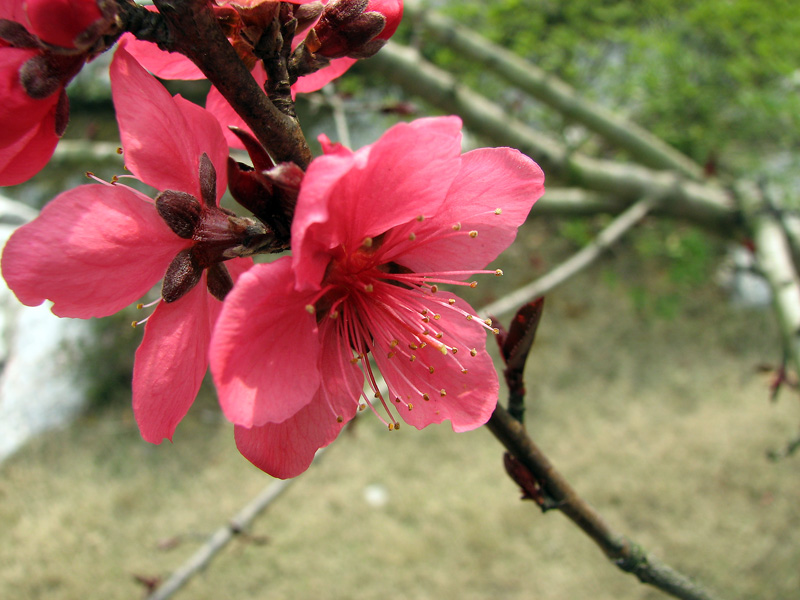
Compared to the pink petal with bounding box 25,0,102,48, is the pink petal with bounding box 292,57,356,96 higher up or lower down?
lower down

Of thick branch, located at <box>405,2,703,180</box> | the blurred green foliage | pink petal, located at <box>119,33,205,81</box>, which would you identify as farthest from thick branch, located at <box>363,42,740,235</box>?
pink petal, located at <box>119,33,205,81</box>

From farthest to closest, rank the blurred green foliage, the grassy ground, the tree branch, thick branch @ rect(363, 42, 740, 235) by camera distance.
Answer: the blurred green foliage, the grassy ground, thick branch @ rect(363, 42, 740, 235), the tree branch

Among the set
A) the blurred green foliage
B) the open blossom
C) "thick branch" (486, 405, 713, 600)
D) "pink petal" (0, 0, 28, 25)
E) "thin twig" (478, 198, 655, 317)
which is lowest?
the blurred green foliage

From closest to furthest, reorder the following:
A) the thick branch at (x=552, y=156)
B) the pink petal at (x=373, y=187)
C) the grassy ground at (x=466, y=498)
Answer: the pink petal at (x=373, y=187) < the thick branch at (x=552, y=156) < the grassy ground at (x=466, y=498)

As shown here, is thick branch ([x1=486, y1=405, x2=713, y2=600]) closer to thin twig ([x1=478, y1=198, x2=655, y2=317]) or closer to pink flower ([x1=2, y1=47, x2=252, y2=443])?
pink flower ([x1=2, y1=47, x2=252, y2=443])

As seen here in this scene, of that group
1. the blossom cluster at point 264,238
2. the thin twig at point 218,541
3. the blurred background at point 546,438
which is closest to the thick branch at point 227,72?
the blossom cluster at point 264,238

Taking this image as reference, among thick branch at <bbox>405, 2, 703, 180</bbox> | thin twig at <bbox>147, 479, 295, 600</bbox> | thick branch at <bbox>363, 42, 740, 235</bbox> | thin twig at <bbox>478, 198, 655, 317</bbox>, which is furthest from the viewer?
thick branch at <bbox>405, 2, 703, 180</bbox>

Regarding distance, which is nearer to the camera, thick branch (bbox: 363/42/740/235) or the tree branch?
the tree branch

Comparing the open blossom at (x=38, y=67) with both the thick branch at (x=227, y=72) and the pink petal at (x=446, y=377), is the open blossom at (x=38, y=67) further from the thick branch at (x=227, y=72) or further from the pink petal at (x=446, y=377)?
the pink petal at (x=446, y=377)
